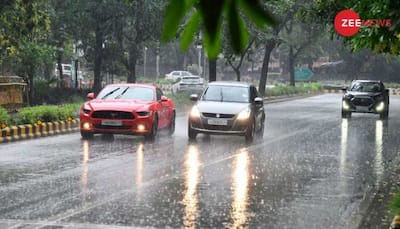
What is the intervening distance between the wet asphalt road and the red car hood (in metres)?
0.82

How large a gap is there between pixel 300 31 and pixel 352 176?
134ft

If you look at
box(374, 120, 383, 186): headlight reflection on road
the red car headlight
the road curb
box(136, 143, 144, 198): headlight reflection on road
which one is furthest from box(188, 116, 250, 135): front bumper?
the road curb

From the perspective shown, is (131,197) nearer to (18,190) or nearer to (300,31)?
(18,190)

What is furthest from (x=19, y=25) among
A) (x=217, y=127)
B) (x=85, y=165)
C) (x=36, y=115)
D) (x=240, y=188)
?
(x=240, y=188)

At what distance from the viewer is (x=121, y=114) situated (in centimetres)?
1839

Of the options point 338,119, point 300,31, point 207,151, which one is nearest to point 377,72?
point 300,31

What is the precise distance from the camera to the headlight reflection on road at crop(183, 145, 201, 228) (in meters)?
8.58

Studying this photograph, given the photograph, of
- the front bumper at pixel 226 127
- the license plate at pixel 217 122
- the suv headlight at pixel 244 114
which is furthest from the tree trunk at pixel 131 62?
the license plate at pixel 217 122

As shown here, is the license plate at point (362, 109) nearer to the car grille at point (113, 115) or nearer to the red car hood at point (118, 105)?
the red car hood at point (118, 105)

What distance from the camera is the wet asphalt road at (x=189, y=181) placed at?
338 inches

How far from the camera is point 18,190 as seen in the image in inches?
409

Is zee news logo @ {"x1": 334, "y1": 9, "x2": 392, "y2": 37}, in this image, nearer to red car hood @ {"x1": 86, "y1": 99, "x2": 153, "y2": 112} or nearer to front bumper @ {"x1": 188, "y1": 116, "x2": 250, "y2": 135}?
front bumper @ {"x1": 188, "y1": 116, "x2": 250, "y2": 135}

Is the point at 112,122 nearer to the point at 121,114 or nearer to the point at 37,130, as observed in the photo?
the point at 121,114

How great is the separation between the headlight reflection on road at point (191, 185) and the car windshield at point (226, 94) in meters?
3.16
